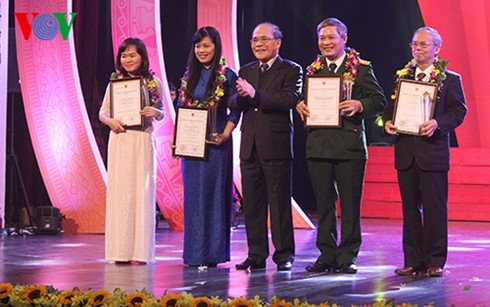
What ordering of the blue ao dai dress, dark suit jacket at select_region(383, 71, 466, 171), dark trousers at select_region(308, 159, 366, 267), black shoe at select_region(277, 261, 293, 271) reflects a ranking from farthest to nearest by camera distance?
the blue ao dai dress
black shoe at select_region(277, 261, 293, 271)
dark trousers at select_region(308, 159, 366, 267)
dark suit jacket at select_region(383, 71, 466, 171)

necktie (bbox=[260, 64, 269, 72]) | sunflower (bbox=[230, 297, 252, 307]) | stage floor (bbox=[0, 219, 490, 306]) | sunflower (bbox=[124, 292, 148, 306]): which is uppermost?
necktie (bbox=[260, 64, 269, 72])

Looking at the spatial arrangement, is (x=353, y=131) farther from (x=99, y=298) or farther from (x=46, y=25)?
(x=46, y=25)

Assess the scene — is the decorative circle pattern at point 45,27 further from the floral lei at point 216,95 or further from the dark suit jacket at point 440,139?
the dark suit jacket at point 440,139

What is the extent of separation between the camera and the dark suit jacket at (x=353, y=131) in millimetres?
5207

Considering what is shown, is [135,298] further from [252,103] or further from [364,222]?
[364,222]

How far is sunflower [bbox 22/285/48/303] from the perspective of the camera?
145 inches

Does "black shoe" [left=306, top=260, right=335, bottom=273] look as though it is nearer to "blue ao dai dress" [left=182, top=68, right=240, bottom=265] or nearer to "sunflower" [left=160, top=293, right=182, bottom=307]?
"blue ao dai dress" [left=182, top=68, right=240, bottom=265]

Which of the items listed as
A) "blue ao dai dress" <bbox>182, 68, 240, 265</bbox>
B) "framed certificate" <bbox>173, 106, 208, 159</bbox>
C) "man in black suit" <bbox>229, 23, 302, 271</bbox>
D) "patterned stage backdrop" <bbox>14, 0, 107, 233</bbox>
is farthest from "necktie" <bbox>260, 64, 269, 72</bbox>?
"patterned stage backdrop" <bbox>14, 0, 107, 233</bbox>

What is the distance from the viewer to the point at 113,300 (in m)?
3.54

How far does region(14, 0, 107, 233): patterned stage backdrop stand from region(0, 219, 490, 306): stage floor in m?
0.80

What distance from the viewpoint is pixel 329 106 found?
5.21 metres

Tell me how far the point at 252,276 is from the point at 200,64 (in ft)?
4.77

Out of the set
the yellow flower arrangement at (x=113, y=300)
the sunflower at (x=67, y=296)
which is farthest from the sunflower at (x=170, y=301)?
the sunflower at (x=67, y=296)

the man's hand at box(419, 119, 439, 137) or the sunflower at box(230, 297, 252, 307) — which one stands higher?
the man's hand at box(419, 119, 439, 137)
